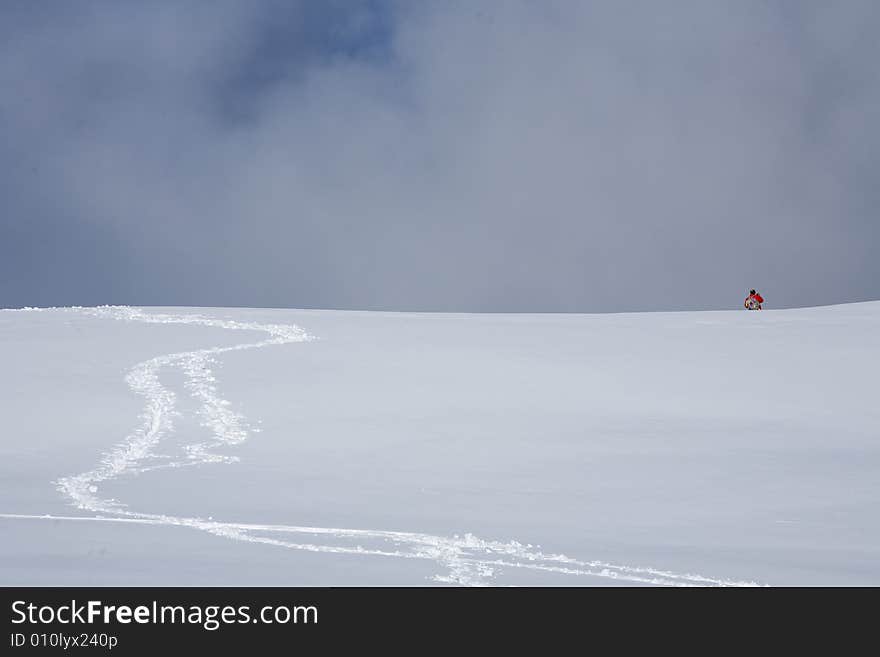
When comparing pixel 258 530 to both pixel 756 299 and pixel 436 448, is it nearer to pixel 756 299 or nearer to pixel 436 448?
pixel 436 448

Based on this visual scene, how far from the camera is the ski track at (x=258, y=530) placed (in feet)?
20.9

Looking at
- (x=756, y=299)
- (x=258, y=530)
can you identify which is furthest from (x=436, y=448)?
(x=756, y=299)

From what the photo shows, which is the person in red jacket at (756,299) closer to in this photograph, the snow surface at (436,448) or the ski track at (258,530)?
the snow surface at (436,448)

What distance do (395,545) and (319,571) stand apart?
909 millimetres

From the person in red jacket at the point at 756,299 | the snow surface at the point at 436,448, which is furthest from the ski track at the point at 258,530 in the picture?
the person in red jacket at the point at 756,299

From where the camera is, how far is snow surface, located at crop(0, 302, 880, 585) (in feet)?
21.8

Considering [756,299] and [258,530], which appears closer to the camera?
[258,530]

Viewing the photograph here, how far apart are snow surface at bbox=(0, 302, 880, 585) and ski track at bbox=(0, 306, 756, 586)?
0.03 metres

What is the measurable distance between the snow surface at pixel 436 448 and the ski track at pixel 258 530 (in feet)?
0.11

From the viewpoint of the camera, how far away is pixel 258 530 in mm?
7324

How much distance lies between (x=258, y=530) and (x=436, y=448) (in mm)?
3352

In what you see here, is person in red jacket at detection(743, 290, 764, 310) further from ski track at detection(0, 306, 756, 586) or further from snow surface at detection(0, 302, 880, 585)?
ski track at detection(0, 306, 756, 586)

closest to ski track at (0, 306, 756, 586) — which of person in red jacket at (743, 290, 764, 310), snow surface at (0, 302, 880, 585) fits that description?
snow surface at (0, 302, 880, 585)
